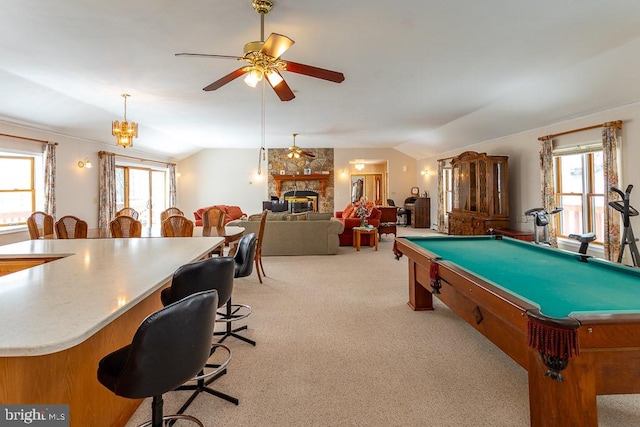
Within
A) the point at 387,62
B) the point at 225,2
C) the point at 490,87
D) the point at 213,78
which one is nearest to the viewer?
the point at 225,2

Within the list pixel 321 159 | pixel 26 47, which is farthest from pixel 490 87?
pixel 321 159

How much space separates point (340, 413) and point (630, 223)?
15.8 feet

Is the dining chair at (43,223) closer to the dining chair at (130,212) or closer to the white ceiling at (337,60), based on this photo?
the dining chair at (130,212)

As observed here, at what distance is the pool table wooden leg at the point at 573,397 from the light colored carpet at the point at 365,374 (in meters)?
0.51

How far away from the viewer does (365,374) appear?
2.34 metres

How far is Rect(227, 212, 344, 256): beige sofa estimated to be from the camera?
6676 millimetres

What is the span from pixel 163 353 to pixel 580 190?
6572mm

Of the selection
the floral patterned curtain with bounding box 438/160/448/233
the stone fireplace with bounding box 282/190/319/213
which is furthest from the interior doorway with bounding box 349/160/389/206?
the floral patterned curtain with bounding box 438/160/448/233

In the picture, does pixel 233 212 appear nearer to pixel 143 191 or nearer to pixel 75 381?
pixel 143 191

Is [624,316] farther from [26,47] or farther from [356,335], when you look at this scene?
[26,47]

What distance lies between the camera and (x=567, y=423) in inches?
55.0

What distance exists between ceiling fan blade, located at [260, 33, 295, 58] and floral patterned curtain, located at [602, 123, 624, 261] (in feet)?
15.4

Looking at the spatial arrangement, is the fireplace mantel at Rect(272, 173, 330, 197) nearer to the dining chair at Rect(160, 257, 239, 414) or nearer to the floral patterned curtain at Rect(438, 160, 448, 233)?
the floral patterned curtain at Rect(438, 160, 448, 233)

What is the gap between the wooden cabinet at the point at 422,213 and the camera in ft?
35.7
